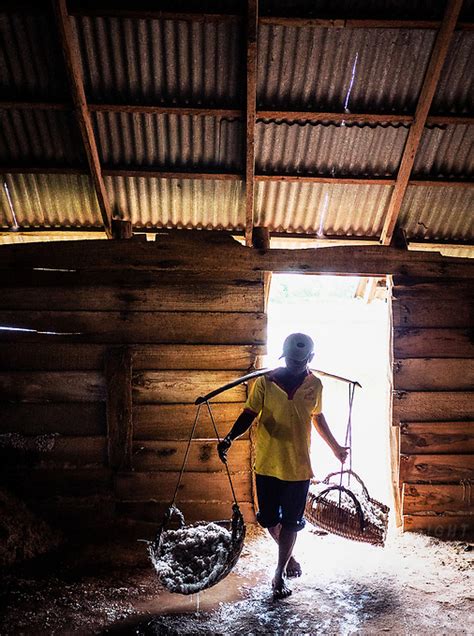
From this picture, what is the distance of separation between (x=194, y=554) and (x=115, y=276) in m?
3.28

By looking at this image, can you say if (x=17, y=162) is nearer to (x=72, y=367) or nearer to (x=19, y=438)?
(x=72, y=367)

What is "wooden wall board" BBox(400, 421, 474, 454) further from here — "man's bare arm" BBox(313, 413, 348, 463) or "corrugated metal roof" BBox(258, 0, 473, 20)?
"corrugated metal roof" BBox(258, 0, 473, 20)

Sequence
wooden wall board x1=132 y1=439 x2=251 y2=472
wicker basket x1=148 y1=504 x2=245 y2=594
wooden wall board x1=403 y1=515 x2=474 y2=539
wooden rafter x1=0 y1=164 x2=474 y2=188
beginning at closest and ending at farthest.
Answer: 1. wicker basket x1=148 y1=504 x2=245 y2=594
2. wooden rafter x1=0 y1=164 x2=474 y2=188
3. wooden wall board x1=132 y1=439 x2=251 y2=472
4. wooden wall board x1=403 y1=515 x2=474 y2=539

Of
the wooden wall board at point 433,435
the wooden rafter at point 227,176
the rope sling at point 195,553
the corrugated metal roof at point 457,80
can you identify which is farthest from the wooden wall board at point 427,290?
the rope sling at point 195,553

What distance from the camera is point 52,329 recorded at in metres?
6.18

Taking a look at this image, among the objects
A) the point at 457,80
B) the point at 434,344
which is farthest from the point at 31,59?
the point at 434,344

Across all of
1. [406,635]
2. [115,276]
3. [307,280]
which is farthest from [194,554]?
[307,280]

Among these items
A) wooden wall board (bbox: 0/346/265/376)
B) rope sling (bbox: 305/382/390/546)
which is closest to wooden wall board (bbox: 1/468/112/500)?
wooden wall board (bbox: 0/346/265/376)

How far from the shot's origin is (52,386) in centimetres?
611

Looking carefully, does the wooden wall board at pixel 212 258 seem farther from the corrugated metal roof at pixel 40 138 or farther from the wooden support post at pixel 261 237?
the corrugated metal roof at pixel 40 138

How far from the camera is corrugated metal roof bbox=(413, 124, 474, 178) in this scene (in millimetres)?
5801

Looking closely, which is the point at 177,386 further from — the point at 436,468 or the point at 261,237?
the point at 436,468

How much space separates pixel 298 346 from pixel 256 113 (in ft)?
8.83

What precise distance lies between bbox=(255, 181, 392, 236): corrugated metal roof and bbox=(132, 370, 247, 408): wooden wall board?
6.88 feet
